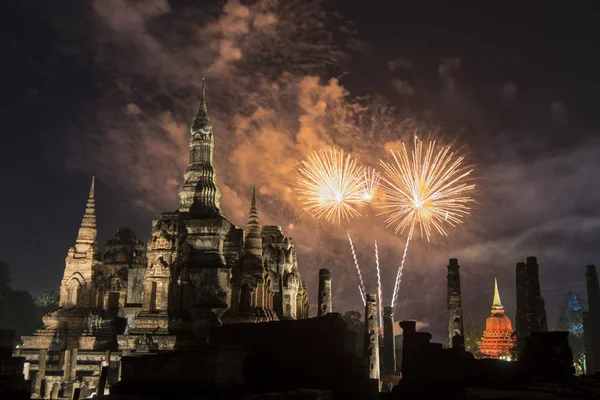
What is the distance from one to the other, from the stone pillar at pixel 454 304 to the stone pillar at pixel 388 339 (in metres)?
10.9

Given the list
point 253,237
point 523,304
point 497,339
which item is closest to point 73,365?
point 253,237

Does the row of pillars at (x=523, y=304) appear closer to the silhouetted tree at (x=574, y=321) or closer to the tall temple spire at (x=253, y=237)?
the tall temple spire at (x=253, y=237)

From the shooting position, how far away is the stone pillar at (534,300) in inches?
1335

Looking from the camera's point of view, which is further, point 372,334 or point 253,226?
point 372,334

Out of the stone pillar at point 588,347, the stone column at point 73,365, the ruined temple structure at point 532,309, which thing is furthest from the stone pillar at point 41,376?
the stone pillar at point 588,347

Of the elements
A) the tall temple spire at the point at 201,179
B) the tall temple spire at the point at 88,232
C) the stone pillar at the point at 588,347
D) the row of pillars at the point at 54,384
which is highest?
the tall temple spire at the point at 201,179

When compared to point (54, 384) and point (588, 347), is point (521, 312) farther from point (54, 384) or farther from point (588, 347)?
point (54, 384)

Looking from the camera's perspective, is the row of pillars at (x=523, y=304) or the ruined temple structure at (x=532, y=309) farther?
the row of pillars at (x=523, y=304)

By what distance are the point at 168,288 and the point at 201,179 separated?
16110 millimetres

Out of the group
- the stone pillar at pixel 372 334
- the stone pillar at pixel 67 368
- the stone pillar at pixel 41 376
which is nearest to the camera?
the stone pillar at pixel 41 376

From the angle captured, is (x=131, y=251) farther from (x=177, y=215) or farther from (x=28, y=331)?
(x=28, y=331)

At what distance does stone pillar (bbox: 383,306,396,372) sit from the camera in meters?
47.9

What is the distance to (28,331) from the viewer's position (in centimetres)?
7556

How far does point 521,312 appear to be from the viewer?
121 ft
